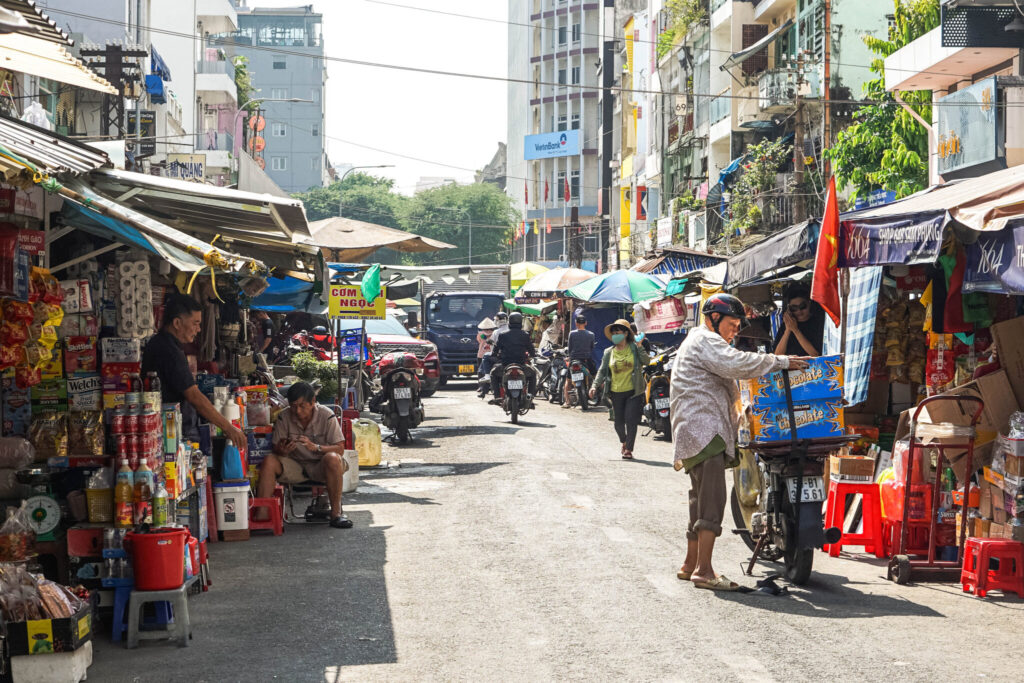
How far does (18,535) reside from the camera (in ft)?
23.8

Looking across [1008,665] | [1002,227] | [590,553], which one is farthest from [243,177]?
[1008,665]

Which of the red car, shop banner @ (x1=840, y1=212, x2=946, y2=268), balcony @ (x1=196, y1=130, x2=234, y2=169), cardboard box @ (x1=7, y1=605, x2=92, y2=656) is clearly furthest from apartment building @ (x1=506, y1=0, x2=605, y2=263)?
cardboard box @ (x1=7, y1=605, x2=92, y2=656)

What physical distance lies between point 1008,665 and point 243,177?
10.5m

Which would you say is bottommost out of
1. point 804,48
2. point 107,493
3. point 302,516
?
point 302,516

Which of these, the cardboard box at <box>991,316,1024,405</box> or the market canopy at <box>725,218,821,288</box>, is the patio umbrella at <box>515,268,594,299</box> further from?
the cardboard box at <box>991,316,1024,405</box>

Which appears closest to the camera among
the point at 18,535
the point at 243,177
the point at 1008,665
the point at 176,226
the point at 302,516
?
the point at 1008,665

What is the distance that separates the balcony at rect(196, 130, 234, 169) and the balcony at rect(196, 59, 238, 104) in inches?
74.7

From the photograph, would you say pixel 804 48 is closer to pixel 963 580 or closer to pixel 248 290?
pixel 248 290

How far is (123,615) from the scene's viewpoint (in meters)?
7.43

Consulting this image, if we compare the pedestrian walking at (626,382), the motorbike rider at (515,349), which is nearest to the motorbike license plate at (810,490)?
the pedestrian walking at (626,382)

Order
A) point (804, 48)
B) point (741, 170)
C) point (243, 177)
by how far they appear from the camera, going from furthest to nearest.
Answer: point (741, 170)
point (804, 48)
point (243, 177)

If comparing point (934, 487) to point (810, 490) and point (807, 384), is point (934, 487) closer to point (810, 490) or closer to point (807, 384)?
point (810, 490)

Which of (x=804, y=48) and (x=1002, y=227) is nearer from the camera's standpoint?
(x=1002, y=227)

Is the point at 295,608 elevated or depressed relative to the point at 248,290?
depressed
